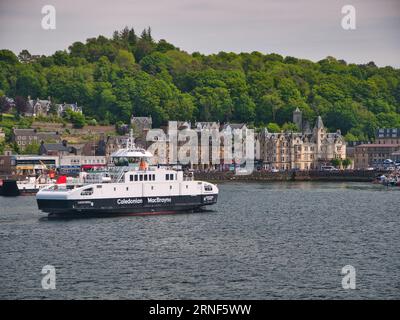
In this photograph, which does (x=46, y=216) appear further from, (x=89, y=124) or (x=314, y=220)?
(x=89, y=124)

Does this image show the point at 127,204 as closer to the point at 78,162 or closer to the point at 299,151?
the point at 78,162

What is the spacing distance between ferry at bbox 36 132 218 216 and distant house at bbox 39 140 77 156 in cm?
7802

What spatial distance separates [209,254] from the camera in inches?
2323

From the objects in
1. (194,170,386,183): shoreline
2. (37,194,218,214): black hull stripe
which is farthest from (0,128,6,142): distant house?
(37,194,218,214): black hull stripe

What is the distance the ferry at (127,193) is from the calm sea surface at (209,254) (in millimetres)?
1602

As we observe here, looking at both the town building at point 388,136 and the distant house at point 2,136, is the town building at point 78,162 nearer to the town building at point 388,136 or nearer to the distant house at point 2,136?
the distant house at point 2,136

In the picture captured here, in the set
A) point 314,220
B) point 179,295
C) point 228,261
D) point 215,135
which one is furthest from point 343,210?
point 215,135

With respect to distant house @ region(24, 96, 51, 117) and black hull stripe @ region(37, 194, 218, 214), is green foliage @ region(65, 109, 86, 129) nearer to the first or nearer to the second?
distant house @ region(24, 96, 51, 117)

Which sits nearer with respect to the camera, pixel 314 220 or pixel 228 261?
pixel 228 261

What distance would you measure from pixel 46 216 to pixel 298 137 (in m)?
103

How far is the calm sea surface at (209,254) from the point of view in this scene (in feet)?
160

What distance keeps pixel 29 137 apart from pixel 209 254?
383 feet

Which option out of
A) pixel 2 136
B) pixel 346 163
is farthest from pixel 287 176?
pixel 2 136
